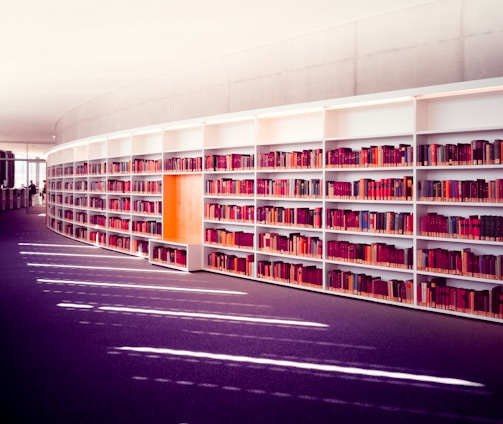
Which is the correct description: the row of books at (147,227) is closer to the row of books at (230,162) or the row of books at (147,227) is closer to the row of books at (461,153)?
the row of books at (230,162)

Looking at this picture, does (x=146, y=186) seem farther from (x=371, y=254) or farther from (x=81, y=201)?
(x=371, y=254)

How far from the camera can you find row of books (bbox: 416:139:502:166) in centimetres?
550

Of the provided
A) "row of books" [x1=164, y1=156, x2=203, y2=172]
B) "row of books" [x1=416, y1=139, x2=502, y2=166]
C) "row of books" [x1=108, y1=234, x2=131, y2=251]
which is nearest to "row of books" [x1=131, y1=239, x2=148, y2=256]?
"row of books" [x1=108, y1=234, x2=131, y2=251]

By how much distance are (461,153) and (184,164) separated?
505 centimetres

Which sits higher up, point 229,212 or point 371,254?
point 229,212

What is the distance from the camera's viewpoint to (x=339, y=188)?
6.89 meters

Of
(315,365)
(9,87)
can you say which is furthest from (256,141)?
(9,87)

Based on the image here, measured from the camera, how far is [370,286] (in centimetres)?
659

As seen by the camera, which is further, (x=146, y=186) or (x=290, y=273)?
(x=146, y=186)

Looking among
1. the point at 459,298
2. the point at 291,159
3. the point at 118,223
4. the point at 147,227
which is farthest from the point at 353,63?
the point at 118,223

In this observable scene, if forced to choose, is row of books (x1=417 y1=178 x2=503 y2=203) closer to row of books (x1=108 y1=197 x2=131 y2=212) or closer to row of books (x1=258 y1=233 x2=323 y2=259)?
row of books (x1=258 y1=233 x2=323 y2=259)

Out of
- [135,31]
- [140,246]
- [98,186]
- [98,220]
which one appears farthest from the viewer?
[98,220]

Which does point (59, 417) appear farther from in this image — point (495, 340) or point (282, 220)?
point (282, 220)

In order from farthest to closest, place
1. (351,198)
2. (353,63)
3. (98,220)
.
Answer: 1. (98,220)
2. (353,63)
3. (351,198)
